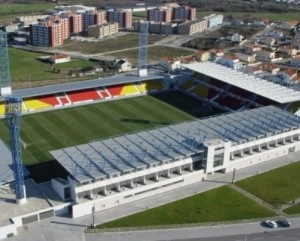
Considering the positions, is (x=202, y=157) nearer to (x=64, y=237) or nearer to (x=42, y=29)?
(x=64, y=237)

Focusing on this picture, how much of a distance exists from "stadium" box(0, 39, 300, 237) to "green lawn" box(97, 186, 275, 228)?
263 cm

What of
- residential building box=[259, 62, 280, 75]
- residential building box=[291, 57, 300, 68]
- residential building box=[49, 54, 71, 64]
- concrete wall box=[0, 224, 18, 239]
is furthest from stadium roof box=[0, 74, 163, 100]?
residential building box=[291, 57, 300, 68]

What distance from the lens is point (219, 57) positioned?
95562mm

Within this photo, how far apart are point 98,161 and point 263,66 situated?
5420 centimetres

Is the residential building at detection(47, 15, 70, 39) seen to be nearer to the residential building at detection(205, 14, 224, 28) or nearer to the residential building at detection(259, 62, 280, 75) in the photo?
the residential building at detection(205, 14, 224, 28)

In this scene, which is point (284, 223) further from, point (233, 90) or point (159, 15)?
point (159, 15)

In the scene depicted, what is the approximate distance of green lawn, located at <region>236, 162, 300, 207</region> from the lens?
45500 mm

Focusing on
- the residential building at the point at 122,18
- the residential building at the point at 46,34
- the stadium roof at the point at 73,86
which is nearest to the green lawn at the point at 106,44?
the residential building at the point at 46,34

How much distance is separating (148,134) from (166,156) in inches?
240

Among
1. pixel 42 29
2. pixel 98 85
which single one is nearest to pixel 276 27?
pixel 42 29

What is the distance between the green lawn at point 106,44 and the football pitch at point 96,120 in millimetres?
42990

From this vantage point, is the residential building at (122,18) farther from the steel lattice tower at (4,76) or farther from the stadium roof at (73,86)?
the steel lattice tower at (4,76)

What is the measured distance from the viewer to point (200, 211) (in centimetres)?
4294

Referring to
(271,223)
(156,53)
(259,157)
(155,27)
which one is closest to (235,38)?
(155,27)
